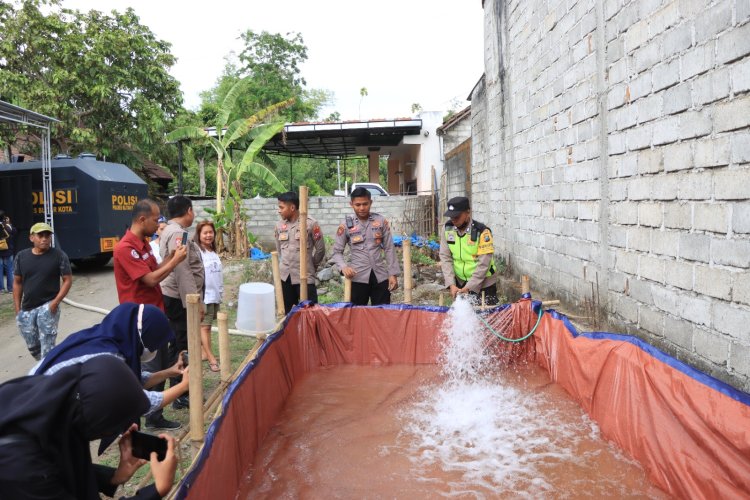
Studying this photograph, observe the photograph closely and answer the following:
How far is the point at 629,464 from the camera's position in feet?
11.2

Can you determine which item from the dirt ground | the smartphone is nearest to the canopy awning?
the dirt ground

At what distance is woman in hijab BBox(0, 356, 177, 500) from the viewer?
150 cm

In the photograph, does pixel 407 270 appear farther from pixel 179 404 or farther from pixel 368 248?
pixel 179 404

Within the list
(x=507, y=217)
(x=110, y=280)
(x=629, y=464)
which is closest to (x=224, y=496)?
(x=629, y=464)

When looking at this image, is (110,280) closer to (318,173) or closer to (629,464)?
(629,464)

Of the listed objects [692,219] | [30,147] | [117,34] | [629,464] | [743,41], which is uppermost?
[117,34]

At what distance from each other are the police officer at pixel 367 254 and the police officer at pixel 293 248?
Answer: 24 cm

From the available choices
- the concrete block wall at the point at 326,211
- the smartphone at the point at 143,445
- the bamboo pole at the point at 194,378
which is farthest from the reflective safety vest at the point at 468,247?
the concrete block wall at the point at 326,211

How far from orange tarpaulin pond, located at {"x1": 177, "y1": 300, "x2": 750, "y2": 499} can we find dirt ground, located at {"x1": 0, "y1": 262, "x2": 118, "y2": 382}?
3.07m

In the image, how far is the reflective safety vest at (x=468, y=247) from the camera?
534 centimetres

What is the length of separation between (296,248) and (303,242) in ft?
1.29

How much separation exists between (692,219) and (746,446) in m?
1.47

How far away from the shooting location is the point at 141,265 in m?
3.93

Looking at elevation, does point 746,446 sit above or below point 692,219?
below
